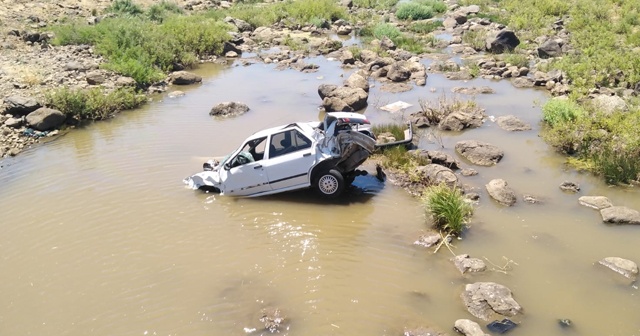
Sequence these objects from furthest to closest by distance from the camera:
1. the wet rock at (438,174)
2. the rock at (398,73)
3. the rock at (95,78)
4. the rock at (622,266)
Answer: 1. the rock at (398,73)
2. the rock at (95,78)
3. the wet rock at (438,174)
4. the rock at (622,266)

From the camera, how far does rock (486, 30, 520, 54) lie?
2741 centimetres

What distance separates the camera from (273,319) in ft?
27.5

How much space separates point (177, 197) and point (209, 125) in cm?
613

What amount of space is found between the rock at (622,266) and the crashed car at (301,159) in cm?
536

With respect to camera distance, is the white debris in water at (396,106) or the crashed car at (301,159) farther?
the white debris in water at (396,106)

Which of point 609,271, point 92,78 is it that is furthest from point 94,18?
point 609,271

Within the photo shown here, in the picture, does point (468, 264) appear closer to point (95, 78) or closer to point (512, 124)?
point (512, 124)

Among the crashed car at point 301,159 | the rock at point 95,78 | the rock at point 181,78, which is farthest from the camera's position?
the rock at point 181,78

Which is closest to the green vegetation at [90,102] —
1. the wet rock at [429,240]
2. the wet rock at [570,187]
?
the wet rock at [429,240]

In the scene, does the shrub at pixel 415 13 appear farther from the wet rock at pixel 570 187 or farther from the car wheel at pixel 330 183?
the car wheel at pixel 330 183

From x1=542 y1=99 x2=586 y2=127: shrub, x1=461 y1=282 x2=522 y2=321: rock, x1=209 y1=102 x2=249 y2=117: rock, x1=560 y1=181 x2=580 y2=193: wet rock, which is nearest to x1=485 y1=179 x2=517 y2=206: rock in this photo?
→ x1=560 y1=181 x2=580 y2=193: wet rock

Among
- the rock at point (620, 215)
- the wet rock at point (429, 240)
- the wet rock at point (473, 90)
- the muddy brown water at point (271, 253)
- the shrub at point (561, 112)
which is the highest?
the shrub at point (561, 112)

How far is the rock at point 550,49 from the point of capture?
83.5 feet

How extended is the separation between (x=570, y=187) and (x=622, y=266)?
141 inches
